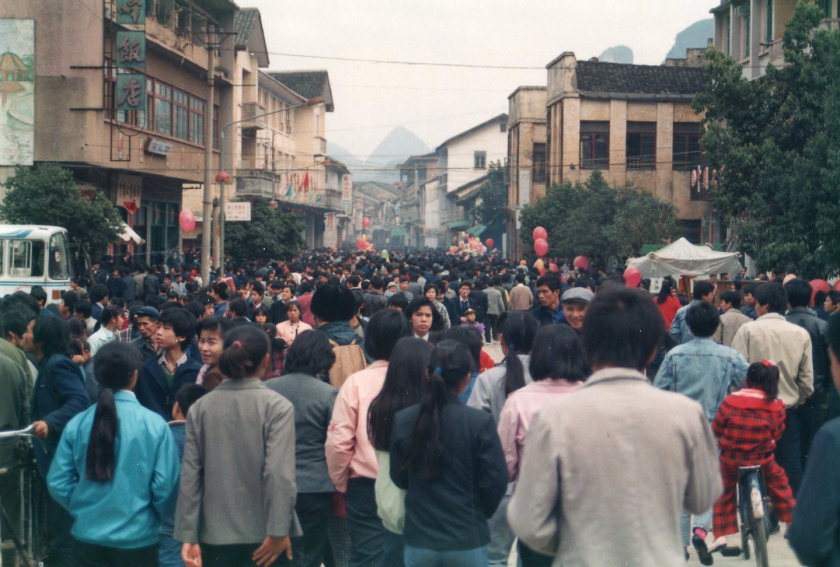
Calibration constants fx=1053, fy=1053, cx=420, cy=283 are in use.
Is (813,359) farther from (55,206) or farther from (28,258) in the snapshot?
(55,206)

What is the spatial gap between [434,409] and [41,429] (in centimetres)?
271

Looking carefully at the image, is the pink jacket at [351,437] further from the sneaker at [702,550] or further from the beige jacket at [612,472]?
the sneaker at [702,550]

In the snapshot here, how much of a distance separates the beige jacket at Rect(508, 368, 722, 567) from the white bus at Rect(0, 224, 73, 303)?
774 inches

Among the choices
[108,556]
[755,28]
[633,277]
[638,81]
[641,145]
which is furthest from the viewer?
[638,81]

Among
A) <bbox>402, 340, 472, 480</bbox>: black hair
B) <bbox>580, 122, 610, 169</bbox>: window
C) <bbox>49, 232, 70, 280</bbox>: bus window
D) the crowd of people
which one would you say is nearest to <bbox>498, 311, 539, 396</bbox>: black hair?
the crowd of people

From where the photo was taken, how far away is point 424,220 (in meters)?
109

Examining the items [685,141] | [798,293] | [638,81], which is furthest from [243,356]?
[638,81]

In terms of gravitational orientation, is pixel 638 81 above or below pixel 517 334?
above

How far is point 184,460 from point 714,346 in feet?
12.9

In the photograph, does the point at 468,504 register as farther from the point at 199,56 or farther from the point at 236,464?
the point at 199,56

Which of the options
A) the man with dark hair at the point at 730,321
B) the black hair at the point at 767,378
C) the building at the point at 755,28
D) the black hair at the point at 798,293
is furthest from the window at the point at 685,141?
the black hair at the point at 767,378

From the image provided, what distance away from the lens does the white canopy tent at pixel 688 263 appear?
20.0 metres

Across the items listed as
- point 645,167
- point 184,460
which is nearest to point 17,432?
point 184,460

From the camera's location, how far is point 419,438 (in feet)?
14.4
